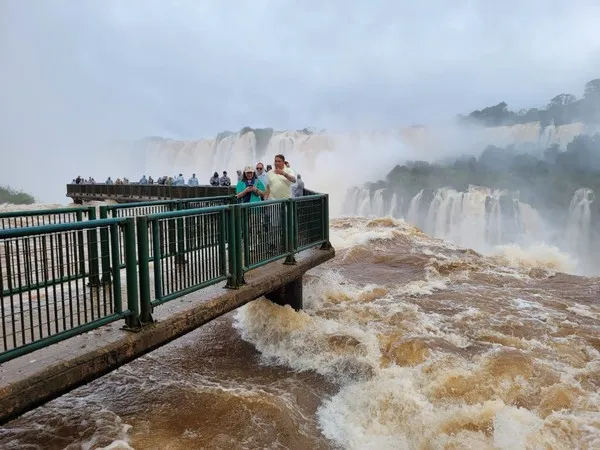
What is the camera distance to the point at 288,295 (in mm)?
8148

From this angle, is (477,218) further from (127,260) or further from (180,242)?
(127,260)

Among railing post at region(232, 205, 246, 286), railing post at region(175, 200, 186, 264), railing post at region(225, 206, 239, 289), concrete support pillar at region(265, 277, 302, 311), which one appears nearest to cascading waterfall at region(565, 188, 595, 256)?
concrete support pillar at region(265, 277, 302, 311)

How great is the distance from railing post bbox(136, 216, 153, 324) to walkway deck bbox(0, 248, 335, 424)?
0.17 m

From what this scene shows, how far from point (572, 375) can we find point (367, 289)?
477cm

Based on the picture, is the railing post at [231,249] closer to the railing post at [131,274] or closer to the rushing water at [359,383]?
the rushing water at [359,383]

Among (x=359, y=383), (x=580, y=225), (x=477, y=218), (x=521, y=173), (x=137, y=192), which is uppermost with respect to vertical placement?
(x=521, y=173)

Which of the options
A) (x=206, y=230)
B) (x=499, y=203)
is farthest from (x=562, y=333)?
(x=499, y=203)

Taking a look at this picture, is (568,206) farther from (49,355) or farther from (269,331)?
(49,355)

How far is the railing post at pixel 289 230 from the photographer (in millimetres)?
7242

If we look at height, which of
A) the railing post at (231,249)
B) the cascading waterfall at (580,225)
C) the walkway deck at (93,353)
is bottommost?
the cascading waterfall at (580,225)

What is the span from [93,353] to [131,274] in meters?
0.74

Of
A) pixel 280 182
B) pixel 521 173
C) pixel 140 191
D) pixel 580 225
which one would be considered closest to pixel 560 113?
pixel 521 173

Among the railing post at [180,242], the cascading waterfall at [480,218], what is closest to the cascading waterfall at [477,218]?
the cascading waterfall at [480,218]

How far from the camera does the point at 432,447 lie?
4496 millimetres
